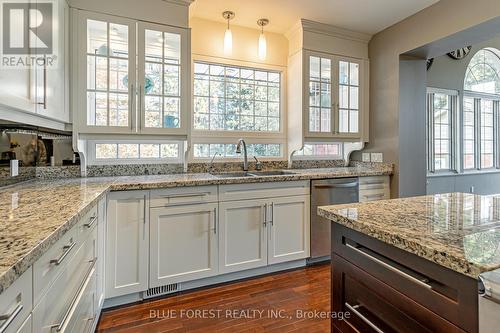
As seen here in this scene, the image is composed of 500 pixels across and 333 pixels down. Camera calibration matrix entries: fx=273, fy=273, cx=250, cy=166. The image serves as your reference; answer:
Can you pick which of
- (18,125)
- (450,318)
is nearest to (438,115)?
(450,318)

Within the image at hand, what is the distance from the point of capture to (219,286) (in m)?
2.36

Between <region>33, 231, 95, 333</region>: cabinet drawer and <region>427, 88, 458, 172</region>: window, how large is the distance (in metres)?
4.76

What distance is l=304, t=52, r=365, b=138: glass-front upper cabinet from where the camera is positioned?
10.0 feet

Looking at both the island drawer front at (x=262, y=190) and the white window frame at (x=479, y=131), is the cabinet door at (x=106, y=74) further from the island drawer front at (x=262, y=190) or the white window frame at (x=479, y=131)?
the white window frame at (x=479, y=131)

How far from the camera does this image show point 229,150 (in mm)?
3084

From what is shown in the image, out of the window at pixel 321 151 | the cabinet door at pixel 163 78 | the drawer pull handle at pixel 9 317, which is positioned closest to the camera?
the drawer pull handle at pixel 9 317

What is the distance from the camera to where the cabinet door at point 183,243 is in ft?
6.88

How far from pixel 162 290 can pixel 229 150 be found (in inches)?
61.0

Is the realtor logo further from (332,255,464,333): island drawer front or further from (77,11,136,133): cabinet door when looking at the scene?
(332,255,464,333): island drawer front

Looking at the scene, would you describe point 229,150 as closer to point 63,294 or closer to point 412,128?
point 412,128

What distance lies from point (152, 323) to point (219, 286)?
64 centimetres

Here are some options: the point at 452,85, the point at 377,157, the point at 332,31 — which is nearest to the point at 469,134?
the point at 452,85

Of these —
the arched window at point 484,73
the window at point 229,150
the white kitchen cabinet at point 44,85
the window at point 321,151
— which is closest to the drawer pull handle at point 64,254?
the white kitchen cabinet at point 44,85

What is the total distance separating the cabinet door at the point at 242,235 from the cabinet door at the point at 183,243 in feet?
0.27
